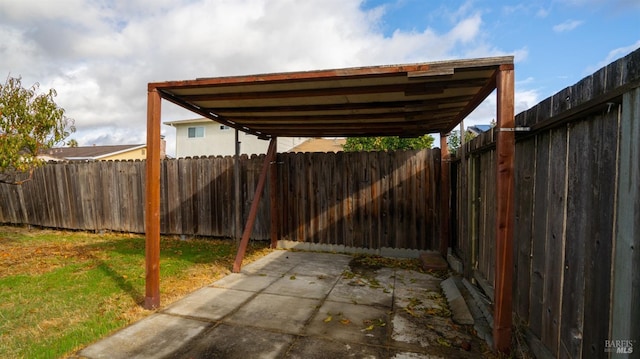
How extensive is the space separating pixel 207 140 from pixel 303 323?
75.2 feet

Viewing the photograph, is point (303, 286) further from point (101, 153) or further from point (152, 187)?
point (101, 153)

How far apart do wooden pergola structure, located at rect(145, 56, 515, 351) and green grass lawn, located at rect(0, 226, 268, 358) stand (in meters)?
0.58

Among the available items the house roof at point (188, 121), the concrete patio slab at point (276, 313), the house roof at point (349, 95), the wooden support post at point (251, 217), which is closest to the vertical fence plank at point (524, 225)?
the house roof at point (349, 95)

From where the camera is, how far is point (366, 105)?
4.52 metres

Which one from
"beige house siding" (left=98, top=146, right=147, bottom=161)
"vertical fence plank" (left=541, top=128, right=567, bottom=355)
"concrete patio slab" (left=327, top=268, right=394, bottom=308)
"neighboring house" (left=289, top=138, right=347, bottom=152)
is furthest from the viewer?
"neighboring house" (left=289, top=138, right=347, bottom=152)

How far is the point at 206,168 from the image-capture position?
8031 millimetres

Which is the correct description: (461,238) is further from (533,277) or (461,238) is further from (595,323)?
(595,323)

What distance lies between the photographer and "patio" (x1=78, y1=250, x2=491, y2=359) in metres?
2.85

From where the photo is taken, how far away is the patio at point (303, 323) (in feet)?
9.34

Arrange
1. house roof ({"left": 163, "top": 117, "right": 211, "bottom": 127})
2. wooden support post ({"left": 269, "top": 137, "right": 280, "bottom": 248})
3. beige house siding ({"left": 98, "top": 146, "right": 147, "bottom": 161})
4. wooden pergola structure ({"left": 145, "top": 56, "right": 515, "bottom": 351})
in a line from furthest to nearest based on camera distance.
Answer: beige house siding ({"left": 98, "top": 146, "right": 147, "bottom": 161}) → house roof ({"left": 163, "top": 117, "right": 211, "bottom": 127}) → wooden support post ({"left": 269, "top": 137, "right": 280, "bottom": 248}) → wooden pergola structure ({"left": 145, "top": 56, "right": 515, "bottom": 351})

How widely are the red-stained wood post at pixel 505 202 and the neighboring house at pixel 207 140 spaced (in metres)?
20.8

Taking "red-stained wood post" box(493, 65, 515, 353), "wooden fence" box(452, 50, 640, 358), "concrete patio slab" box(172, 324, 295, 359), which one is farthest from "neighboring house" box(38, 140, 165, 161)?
"wooden fence" box(452, 50, 640, 358)

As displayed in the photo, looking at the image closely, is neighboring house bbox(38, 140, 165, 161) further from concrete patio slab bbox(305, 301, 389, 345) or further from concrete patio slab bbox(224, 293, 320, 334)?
concrete patio slab bbox(305, 301, 389, 345)

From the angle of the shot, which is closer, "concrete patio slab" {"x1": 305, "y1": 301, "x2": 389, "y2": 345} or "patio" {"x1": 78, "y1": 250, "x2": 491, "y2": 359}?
"patio" {"x1": 78, "y1": 250, "x2": 491, "y2": 359}
